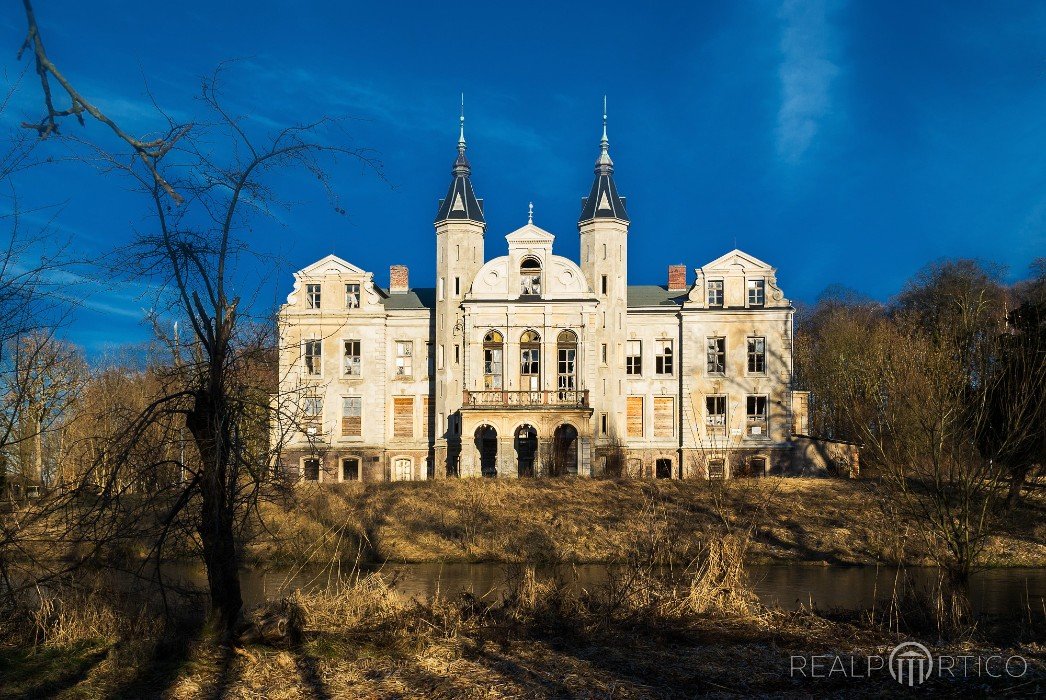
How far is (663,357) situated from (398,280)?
14073mm

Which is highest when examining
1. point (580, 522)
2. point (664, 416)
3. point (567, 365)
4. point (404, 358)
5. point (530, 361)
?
point (404, 358)

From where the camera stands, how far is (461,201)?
47.5 metres

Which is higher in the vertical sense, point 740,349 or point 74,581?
point 740,349

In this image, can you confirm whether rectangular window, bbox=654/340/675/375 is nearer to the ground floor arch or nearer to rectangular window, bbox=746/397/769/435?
rectangular window, bbox=746/397/769/435

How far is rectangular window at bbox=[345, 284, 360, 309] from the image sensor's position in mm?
47969

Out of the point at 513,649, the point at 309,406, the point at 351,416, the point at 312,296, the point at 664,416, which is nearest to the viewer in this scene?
the point at 513,649

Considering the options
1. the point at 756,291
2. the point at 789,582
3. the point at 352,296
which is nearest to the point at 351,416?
the point at 352,296

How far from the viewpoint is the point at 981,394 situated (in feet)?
51.4

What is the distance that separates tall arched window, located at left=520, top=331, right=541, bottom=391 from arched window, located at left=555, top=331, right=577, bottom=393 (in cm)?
93

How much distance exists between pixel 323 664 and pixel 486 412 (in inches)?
1308

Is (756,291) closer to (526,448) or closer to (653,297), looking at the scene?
(653,297)

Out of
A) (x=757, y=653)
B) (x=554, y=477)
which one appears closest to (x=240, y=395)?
(x=757, y=653)

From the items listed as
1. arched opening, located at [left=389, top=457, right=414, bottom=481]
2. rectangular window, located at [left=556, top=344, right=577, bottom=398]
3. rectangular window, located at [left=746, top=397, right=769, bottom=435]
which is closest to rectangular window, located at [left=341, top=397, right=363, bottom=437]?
arched opening, located at [left=389, top=457, right=414, bottom=481]

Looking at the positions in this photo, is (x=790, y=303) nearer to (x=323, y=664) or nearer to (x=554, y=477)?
(x=554, y=477)
